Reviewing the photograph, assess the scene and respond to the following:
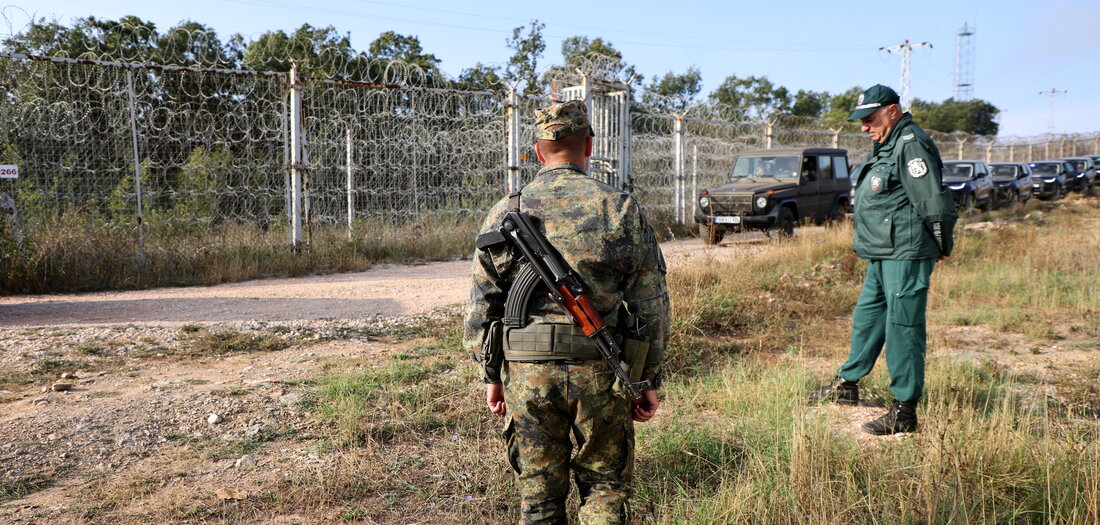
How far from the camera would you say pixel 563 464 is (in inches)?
86.8

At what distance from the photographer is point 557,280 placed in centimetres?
205

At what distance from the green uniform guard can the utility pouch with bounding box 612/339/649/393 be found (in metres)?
1.97

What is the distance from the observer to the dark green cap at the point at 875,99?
3658 millimetres

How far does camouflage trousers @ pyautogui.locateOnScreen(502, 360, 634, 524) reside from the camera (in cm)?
208

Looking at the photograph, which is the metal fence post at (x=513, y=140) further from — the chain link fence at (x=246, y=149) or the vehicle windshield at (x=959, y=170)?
the vehicle windshield at (x=959, y=170)

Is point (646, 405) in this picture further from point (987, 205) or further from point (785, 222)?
point (987, 205)

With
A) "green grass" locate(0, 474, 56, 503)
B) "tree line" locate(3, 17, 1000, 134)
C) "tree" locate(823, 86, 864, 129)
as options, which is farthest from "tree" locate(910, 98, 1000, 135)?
"green grass" locate(0, 474, 56, 503)

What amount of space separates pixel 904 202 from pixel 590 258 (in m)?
2.24

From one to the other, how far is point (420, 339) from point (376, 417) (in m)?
1.79

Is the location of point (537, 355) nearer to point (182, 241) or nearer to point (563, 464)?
point (563, 464)

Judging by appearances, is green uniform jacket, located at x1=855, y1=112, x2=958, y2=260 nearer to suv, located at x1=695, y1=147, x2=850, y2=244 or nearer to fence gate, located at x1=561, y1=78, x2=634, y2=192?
fence gate, located at x1=561, y1=78, x2=634, y2=192

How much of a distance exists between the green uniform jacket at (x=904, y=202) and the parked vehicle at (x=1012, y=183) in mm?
18230

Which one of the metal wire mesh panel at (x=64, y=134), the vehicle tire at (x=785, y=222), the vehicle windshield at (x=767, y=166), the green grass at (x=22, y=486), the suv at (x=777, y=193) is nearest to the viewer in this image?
the green grass at (x=22, y=486)

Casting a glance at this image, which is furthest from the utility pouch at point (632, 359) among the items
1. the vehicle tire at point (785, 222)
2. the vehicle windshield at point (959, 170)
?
the vehicle windshield at point (959, 170)
